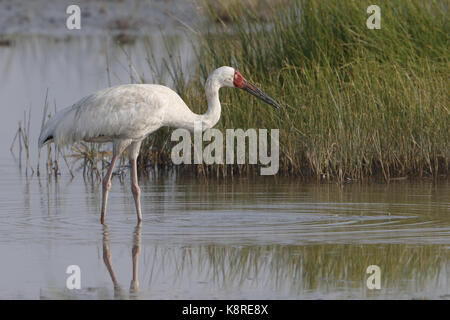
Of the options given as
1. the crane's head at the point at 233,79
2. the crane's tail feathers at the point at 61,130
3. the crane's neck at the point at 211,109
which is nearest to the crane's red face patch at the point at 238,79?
the crane's head at the point at 233,79

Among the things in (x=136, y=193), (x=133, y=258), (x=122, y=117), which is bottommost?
(x=133, y=258)

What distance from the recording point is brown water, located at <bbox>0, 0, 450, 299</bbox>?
6730 mm

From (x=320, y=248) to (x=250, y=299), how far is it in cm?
159

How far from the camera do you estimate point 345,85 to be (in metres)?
11.8

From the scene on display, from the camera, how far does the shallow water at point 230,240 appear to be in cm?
672

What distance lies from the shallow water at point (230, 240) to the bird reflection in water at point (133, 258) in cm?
2

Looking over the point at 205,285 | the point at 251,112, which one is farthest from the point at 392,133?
the point at 205,285

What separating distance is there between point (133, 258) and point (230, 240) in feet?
3.01

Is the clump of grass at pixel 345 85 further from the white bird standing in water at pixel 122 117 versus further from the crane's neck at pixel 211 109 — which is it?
the white bird standing in water at pixel 122 117

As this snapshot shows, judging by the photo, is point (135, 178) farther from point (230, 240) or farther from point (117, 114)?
point (230, 240)

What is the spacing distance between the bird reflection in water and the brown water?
0.6 inches

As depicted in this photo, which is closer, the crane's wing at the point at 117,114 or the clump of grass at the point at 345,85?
the crane's wing at the point at 117,114

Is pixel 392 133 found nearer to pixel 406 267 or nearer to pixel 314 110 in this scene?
pixel 314 110

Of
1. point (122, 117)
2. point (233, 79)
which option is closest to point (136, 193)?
point (122, 117)
